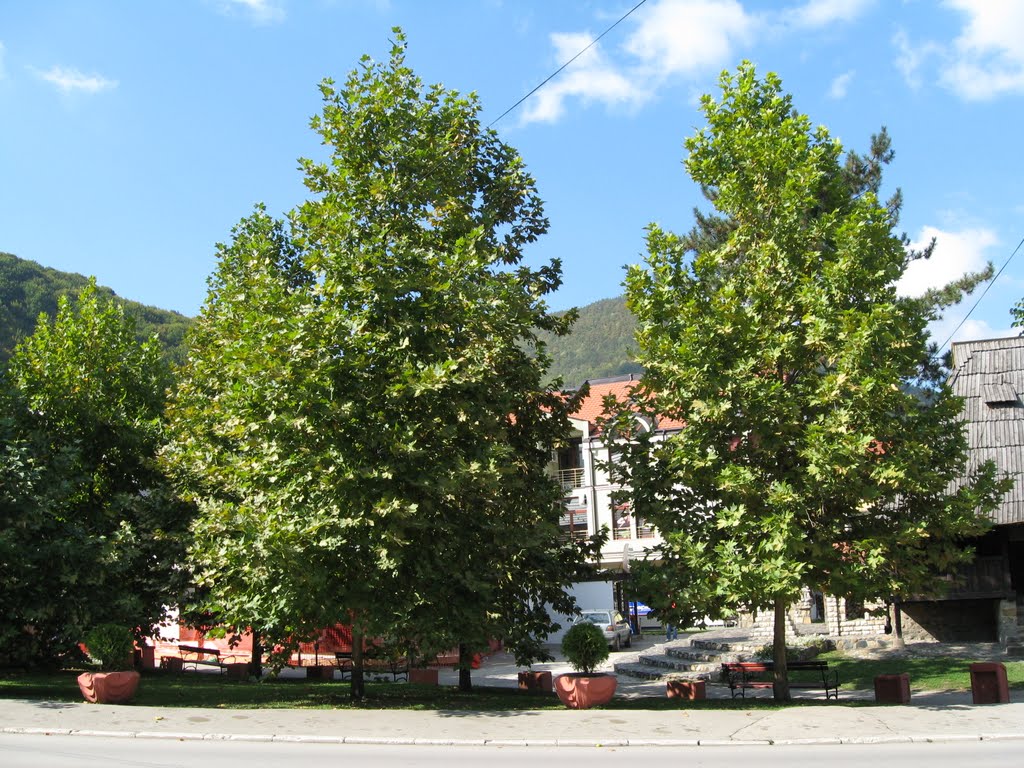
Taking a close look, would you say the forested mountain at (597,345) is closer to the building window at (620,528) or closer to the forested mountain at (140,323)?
the forested mountain at (140,323)

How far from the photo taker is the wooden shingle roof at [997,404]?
21.3 m

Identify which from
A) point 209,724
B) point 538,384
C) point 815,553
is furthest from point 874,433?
point 209,724

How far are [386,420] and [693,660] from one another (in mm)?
14600

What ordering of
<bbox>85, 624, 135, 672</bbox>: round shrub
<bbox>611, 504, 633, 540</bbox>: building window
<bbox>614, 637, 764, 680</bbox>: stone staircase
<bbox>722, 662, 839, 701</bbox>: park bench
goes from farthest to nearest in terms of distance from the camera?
<bbox>611, 504, 633, 540</bbox>: building window
<bbox>614, 637, 764, 680</bbox>: stone staircase
<bbox>722, 662, 839, 701</bbox>: park bench
<bbox>85, 624, 135, 672</bbox>: round shrub

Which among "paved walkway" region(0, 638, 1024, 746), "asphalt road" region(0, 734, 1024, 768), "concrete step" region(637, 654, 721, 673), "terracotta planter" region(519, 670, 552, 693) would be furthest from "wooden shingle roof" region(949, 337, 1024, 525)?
"asphalt road" region(0, 734, 1024, 768)

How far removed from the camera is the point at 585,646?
591 inches

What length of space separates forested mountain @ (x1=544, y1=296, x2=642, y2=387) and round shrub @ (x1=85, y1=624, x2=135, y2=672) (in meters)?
118

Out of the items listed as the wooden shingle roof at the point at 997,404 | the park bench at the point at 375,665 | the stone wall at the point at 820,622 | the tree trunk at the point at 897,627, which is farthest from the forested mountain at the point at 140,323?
the tree trunk at the point at 897,627

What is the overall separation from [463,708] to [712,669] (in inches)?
410

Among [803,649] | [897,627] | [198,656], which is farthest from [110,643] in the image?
[897,627]

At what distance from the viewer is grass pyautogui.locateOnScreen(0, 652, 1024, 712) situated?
51.7 ft

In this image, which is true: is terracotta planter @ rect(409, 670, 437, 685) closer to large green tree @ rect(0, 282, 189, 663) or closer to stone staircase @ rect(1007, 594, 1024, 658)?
large green tree @ rect(0, 282, 189, 663)

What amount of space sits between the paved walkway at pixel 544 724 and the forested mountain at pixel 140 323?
5899 millimetres

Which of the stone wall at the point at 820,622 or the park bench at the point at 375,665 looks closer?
the park bench at the point at 375,665
